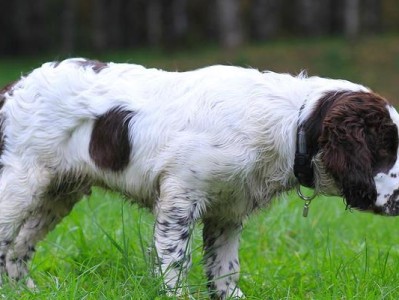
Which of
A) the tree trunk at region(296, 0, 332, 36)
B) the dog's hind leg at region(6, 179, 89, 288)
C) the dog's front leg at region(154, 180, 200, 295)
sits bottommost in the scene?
the tree trunk at region(296, 0, 332, 36)

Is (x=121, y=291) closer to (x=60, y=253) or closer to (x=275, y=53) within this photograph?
(x=60, y=253)

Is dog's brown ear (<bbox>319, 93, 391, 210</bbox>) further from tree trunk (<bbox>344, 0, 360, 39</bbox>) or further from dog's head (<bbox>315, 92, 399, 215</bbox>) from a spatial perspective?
tree trunk (<bbox>344, 0, 360, 39</bbox>)

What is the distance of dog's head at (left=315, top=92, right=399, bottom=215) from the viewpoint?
4.68 meters

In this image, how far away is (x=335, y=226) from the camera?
8.07m

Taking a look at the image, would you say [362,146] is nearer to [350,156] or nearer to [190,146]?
[350,156]

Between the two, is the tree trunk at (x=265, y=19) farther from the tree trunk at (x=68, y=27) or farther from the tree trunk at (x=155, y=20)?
the tree trunk at (x=68, y=27)

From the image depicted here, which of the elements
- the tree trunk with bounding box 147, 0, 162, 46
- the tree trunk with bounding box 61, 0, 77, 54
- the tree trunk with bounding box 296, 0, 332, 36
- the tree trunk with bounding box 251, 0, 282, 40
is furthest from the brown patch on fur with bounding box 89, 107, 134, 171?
the tree trunk with bounding box 296, 0, 332, 36

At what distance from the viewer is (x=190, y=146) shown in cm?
494

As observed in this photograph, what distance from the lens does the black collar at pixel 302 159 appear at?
4.84 metres

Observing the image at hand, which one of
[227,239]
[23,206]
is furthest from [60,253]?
[227,239]

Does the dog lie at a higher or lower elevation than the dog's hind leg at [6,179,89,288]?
higher

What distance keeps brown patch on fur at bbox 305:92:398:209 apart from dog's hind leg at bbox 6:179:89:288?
1.66 metres

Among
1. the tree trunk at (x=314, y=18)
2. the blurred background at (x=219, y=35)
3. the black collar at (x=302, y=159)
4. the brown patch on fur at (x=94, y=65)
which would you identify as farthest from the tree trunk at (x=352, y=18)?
the black collar at (x=302, y=159)

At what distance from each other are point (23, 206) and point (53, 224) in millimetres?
498
